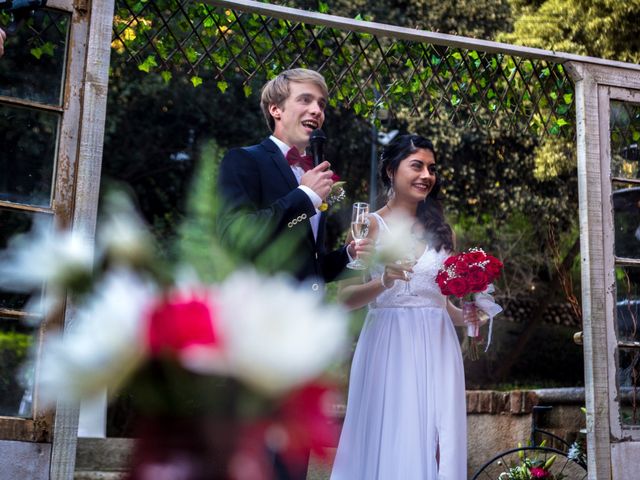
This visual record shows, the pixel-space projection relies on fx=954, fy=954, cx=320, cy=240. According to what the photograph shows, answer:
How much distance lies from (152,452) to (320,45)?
13.4ft

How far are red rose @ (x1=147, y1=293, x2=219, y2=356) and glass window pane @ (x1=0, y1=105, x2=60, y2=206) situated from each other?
2.74 meters

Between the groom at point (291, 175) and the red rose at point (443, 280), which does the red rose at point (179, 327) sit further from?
the red rose at point (443, 280)

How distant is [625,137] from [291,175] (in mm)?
1869

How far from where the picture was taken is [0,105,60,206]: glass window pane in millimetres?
3385

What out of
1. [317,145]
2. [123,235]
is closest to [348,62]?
[317,145]

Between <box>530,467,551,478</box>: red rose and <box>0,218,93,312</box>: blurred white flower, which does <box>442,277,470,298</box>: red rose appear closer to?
<box>530,467,551,478</box>: red rose

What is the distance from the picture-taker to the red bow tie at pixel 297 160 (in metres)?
3.62

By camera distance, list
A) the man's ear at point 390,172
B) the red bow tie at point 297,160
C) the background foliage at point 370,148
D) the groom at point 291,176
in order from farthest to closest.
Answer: the background foliage at point 370,148, the man's ear at point 390,172, the red bow tie at point 297,160, the groom at point 291,176

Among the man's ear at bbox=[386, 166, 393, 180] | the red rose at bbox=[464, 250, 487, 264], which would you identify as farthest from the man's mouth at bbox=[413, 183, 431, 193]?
the red rose at bbox=[464, 250, 487, 264]

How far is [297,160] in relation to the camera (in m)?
3.62

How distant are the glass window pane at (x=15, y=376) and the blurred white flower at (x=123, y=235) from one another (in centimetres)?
259

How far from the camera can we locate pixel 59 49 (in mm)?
3553

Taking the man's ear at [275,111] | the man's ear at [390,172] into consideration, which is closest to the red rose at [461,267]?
the man's ear at [390,172]

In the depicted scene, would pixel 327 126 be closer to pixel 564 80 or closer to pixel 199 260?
pixel 564 80
